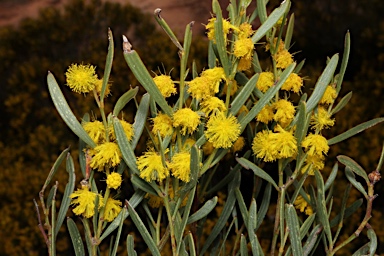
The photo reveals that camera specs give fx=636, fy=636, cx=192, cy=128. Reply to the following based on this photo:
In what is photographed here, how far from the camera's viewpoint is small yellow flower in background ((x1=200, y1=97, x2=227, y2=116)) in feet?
1.35

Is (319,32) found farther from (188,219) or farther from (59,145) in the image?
(188,219)

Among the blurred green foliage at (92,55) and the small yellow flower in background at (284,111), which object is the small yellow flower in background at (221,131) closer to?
the small yellow flower in background at (284,111)

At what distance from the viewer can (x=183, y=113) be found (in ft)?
1.33

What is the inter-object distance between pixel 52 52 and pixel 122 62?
0.24 m

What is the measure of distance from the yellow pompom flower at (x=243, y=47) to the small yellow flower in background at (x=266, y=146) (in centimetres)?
6

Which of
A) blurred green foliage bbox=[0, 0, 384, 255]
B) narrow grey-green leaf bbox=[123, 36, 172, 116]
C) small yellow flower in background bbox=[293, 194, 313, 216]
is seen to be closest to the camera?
narrow grey-green leaf bbox=[123, 36, 172, 116]

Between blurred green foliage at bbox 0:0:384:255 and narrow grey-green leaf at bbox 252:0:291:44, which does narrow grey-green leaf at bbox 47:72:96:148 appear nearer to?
narrow grey-green leaf at bbox 252:0:291:44

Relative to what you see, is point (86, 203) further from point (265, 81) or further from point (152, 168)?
point (265, 81)

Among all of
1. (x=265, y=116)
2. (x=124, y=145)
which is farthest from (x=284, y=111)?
(x=124, y=145)

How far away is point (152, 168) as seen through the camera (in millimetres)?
407

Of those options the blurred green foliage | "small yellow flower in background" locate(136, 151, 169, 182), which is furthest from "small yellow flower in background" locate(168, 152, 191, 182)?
the blurred green foliage

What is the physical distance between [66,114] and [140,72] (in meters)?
0.07

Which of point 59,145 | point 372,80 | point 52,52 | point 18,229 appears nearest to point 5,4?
point 52,52

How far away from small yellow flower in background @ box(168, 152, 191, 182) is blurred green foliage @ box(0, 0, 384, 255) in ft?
3.69
